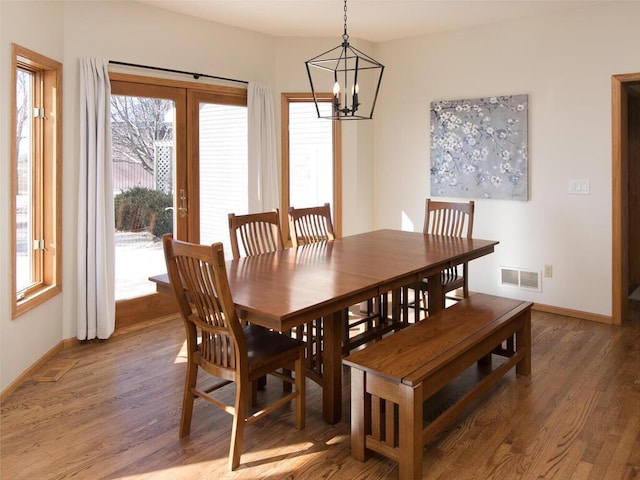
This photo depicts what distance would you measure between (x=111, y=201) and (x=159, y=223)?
57 cm

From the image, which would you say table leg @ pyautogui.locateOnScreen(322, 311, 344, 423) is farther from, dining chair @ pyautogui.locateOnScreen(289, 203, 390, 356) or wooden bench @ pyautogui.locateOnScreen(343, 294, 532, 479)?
dining chair @ pyautogui.locateOnScreen(289, 203, 390, 356)

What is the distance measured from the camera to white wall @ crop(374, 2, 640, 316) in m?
4.28

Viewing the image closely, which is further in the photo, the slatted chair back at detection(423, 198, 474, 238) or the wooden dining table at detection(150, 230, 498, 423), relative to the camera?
the slatted chair back at detection(423, 198, 474, 238)

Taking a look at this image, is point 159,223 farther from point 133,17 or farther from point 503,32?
point 503,32

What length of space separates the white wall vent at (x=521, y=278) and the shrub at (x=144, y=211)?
310 centimetres

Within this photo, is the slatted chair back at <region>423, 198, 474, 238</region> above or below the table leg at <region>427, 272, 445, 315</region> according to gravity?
above

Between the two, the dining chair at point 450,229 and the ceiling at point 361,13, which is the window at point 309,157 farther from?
the dining chair at point 450,229

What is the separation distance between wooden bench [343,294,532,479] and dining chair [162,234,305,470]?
1.18ft

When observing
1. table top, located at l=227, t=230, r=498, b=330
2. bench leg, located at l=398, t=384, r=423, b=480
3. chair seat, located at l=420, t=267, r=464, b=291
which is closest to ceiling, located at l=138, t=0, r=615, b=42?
table top, located at l=227, t=230, r=498, b=330

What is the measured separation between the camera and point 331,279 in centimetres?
269

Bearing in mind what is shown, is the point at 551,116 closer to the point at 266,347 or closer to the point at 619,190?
the point at 619,190

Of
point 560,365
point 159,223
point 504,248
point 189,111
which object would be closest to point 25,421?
point 159,223

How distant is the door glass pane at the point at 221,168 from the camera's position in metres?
4.80

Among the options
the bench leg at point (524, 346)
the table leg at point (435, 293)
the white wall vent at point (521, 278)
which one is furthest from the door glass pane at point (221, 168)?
the bench leg at point (524, 346)
